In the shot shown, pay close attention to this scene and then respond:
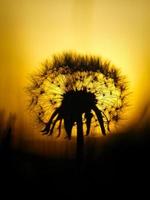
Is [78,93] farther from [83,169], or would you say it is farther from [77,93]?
[83,169]

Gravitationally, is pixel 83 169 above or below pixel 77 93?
below

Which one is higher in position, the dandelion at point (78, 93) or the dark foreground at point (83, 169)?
the dandelion at point (78, 93)

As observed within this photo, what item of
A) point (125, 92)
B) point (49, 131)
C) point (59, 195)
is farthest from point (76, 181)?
point (125, 92)

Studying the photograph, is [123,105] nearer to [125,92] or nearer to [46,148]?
[125,92]

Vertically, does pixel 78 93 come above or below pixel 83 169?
above

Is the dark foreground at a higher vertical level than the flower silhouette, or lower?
lower

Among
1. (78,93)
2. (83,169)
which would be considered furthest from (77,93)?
(83,169)

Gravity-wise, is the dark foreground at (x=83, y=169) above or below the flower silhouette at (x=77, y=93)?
below
